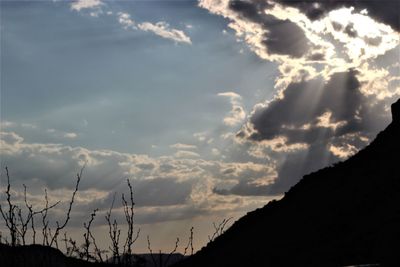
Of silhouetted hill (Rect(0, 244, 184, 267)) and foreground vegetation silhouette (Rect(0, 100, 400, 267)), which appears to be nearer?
silhouetted hill (Rect(0, 244, 184, 267))

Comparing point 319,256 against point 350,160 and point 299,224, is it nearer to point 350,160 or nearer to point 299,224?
point 299,224

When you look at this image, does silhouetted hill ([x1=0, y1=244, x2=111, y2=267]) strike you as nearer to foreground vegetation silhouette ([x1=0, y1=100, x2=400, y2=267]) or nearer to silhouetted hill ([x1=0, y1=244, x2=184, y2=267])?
silhouetted hill ([x1=0, y1=244, x2=184, y2=267])

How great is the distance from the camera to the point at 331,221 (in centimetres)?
3453

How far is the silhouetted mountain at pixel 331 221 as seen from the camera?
91.2 ft

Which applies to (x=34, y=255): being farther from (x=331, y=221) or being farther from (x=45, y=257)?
(x=331, y=221)

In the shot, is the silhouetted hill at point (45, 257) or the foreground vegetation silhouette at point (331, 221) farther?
the foreground vegetation silhouette at point (331, 221)

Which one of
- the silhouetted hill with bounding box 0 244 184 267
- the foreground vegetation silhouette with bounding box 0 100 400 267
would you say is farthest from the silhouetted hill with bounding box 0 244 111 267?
the foreground vegetation silhouette with bounding box 0 100 400 267

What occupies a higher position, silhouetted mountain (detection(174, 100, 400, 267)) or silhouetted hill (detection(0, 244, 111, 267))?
silhouetted mountain (detection(174, 100, 400, 267))

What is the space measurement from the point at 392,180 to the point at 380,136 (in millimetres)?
9014

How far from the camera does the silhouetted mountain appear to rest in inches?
1095

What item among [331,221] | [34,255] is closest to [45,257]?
[34,255]

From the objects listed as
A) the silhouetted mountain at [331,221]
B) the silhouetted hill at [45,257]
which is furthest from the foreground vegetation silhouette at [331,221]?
the silhouetted hill at [45,257]

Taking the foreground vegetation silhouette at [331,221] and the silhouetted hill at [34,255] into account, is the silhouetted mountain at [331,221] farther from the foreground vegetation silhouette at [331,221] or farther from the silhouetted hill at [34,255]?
the silhouetted hill at [34,255]

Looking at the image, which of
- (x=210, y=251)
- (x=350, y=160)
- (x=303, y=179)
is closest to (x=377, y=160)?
(x=350, y=160)
